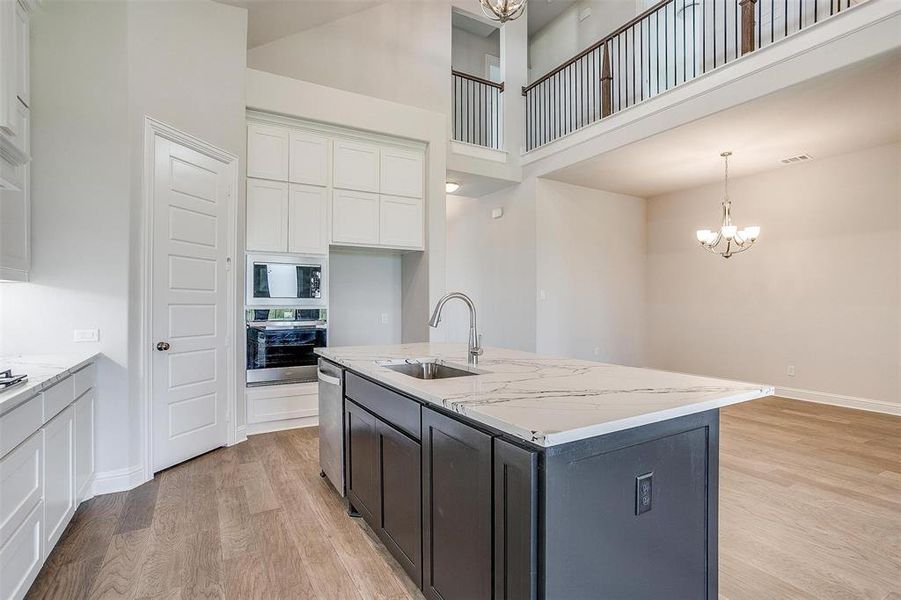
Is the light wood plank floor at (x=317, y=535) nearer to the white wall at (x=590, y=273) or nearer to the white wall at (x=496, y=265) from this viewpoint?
the white wall at (x=590, y=273)

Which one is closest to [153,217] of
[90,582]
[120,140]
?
[120,140]

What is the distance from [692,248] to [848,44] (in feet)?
11.9

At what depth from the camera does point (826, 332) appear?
17.3 ft

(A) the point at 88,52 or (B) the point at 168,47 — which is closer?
(A) the point at 88,52

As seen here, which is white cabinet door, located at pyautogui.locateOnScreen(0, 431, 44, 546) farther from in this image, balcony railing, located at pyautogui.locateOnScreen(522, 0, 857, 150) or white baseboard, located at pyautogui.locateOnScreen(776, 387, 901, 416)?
white baseboard, located at pyautogui.locateOnScreen(776, 387, 901, 416)

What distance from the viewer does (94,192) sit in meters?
2.85

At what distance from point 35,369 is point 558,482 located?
2.55 meters

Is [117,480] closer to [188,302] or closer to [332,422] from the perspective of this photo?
[188,302]

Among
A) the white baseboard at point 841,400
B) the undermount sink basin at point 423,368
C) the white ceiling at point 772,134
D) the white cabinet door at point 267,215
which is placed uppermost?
the white ceiling at point 772,134

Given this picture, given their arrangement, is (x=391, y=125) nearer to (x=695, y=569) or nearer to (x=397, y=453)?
(x=397, y=453)

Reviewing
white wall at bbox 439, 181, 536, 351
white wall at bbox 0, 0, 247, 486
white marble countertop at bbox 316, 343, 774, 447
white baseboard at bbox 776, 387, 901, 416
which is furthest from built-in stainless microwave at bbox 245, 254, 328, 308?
white baseboard at bbox 776, 387, 901, 416

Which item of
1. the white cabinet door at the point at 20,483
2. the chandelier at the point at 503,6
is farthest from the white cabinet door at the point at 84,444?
the chandelier at the point at 503,6

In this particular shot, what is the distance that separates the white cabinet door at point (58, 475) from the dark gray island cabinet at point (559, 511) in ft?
5.28

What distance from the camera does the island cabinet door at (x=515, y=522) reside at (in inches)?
44.9
